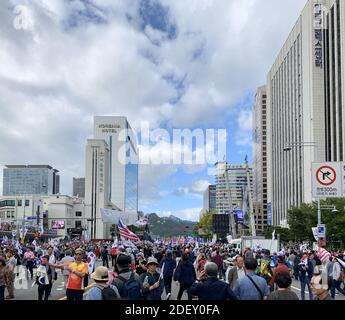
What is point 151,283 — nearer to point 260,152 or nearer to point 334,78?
point 334,78

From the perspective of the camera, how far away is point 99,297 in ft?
19.6

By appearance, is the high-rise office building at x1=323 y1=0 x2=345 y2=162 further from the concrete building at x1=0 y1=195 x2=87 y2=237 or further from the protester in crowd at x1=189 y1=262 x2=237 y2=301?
the protester in crowd at x1=189 y1=262 x2=237 y2=301

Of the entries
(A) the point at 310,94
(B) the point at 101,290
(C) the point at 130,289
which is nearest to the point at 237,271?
(C) the point at 130,289

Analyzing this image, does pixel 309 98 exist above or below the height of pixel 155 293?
above

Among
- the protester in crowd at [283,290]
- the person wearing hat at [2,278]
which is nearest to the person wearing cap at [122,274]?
the protester in crowd at [283,290]

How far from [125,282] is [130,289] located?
14 centimetres

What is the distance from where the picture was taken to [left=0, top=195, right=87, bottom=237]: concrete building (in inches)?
5477

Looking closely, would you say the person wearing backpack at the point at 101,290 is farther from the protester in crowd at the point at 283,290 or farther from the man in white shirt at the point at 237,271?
the man in white shirt at the point at 237,271

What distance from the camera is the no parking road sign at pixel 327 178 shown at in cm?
2786

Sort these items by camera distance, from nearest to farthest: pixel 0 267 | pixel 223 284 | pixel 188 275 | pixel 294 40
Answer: pixel 223 284, pixel 0 267, pixel 188 275, pixel 294 40

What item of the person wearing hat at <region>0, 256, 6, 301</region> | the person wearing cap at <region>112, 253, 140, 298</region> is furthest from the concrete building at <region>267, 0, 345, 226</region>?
the person wearing cap at <region>112, 253, 140, 298</region>

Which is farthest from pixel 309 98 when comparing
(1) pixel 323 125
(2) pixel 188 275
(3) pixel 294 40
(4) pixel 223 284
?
(4) pixel 223 284
